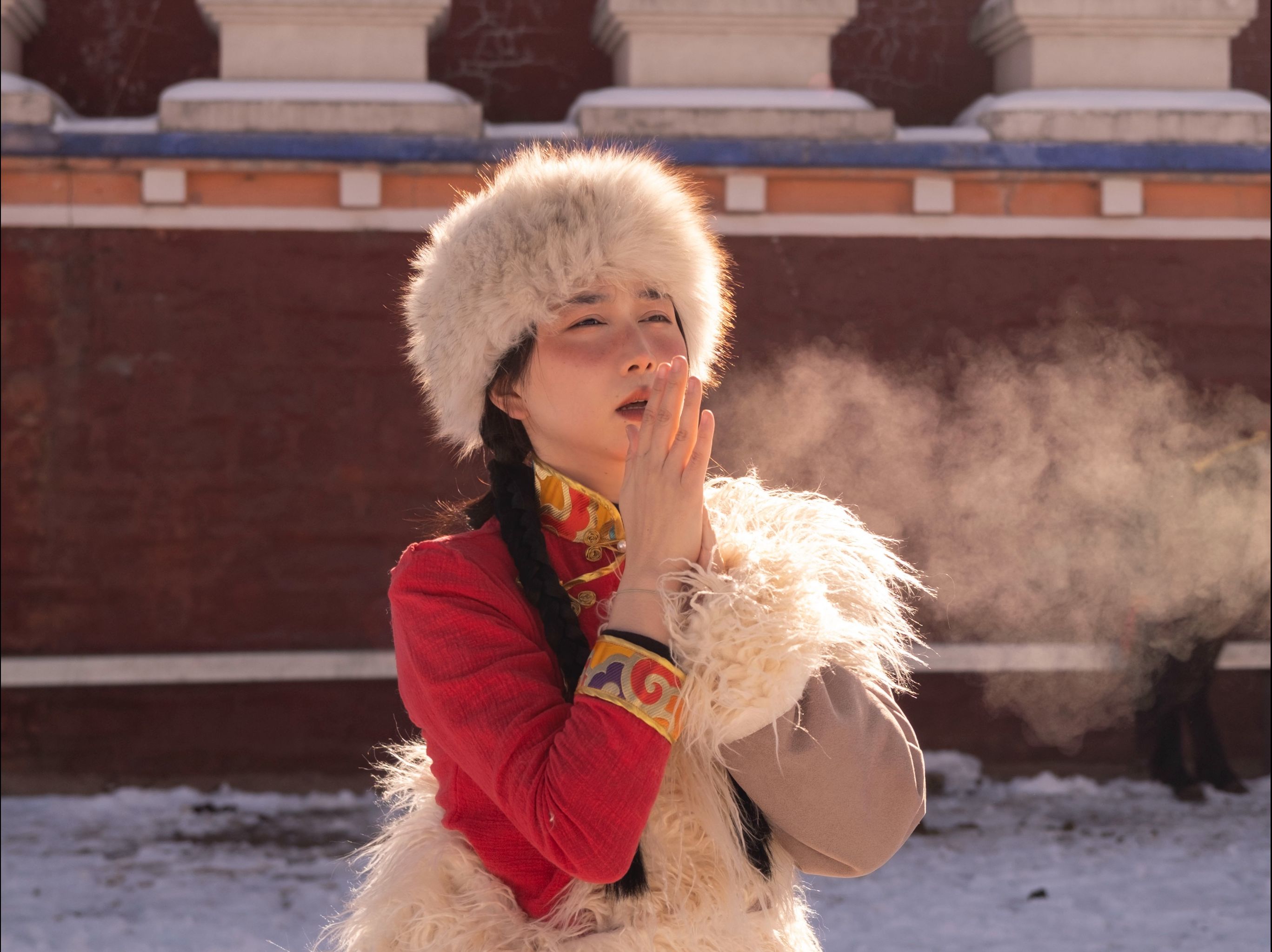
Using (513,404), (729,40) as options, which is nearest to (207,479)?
(729,40)

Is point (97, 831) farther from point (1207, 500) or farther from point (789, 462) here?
point (1207, 500)

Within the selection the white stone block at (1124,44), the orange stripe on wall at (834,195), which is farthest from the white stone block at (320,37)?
the white stone block at (1124,44)

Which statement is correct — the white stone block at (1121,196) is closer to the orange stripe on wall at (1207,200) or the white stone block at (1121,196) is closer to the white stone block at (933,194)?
the orange stripe on wall at (1207,200)

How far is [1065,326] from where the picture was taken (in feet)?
22.9

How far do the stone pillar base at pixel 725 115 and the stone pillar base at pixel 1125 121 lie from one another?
2.29 ft

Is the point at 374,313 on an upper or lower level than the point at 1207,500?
upper

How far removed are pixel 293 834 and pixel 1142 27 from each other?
6.13 metres

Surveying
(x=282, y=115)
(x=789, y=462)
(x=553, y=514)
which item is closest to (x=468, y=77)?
(x=282, y=115)

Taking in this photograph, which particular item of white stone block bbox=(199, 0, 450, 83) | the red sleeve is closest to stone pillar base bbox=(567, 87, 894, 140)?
white stone block bbox=(199, 0, 450, 83)

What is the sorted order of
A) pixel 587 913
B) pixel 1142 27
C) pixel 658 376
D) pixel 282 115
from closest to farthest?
pixel 658 376 → pixel 587 913 → pixel 282 115 → pixel 1142 27

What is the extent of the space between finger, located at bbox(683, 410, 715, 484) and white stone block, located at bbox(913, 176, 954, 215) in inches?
227

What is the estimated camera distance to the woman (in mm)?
1435

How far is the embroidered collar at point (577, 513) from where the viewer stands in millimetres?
1735

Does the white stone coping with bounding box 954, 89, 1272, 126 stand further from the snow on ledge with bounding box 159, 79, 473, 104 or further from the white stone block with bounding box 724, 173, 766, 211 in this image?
the snow on ledge with bounding box 159, 79, 473, 104
